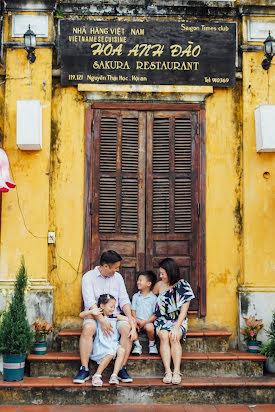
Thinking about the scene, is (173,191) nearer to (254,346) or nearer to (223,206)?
(223,206)

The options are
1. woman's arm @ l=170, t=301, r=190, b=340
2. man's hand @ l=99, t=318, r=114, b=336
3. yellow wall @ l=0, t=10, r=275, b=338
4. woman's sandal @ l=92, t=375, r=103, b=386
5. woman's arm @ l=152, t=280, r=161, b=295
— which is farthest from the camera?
yellow wall @ l=0, t=10, r=275, b=338

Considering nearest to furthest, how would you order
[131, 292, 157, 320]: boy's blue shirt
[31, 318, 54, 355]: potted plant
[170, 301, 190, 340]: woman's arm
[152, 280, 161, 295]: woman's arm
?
[170, 301, 190, 340]: woman's arm, [31, 318, 54, 355]: potted plant, [131, 292, 157, 320]: boy's blue shirt, [152, 280, 161, 295]: woman's arm

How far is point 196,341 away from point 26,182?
2.96m

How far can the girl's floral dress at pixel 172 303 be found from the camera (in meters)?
6.21

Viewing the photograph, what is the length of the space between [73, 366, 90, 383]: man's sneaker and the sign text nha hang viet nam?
3.67 m

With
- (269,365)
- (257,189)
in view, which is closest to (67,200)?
(257,189)

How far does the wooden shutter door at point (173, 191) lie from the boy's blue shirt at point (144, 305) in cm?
49

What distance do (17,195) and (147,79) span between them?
2319 mm

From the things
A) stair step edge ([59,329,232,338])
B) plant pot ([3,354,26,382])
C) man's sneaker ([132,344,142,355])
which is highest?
stair step edge ([59,329,232,338])

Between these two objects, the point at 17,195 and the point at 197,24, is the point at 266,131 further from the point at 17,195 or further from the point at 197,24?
the point at 17,195

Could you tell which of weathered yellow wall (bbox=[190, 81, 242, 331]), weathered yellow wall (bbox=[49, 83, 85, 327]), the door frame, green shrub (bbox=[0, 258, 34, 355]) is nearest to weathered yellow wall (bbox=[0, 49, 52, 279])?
weathered yellow wall (bbox=[49, 83, 85, 327])

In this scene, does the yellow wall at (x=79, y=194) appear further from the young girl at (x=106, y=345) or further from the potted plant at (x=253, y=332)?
the young girl at (x=106, y=345)

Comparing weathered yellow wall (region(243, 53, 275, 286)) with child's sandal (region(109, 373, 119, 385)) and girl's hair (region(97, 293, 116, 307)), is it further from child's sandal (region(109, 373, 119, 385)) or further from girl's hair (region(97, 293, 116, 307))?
child's sandal (region(109, 373, 119, 385))

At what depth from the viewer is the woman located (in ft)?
19.5
